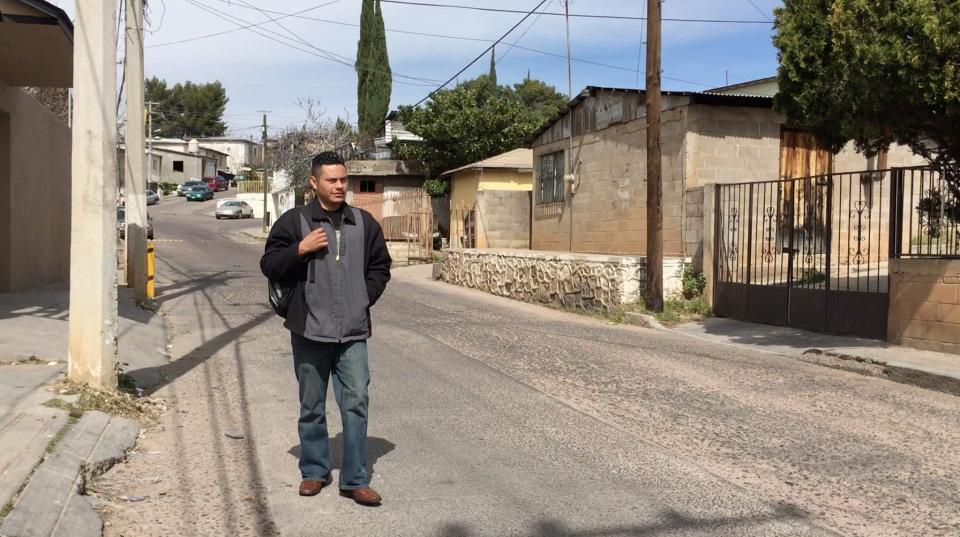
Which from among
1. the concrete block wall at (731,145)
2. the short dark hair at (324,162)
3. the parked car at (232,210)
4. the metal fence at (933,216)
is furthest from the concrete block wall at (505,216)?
the parked car at (232,210)

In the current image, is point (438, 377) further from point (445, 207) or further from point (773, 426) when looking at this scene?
point (445, 207)

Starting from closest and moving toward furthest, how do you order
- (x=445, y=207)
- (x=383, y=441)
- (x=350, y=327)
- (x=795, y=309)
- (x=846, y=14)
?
(x=350, y=327), (x=383, y=441), (x=846, y=14), (x=795, y=309), (x=445, y=207)

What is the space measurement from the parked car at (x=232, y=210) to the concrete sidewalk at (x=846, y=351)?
143 feet

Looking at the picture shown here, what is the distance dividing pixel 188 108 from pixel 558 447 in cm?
9851

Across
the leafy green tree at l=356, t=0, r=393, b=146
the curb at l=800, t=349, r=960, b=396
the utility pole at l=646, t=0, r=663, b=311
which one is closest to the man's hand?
the curb at l=800, t=349, r=960, b=396

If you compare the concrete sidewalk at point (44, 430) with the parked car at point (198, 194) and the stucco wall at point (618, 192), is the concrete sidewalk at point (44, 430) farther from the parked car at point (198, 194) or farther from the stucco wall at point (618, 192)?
the parked car at point (198, 194)

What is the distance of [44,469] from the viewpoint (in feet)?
15.6

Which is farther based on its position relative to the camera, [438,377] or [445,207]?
[445,207]

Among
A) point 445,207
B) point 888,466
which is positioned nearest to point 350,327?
point 888,466

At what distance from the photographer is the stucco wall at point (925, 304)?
33.2ft

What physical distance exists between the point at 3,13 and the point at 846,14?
995cm

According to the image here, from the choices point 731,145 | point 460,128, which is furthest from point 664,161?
point 460,128

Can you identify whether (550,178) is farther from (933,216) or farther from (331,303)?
(331,303)

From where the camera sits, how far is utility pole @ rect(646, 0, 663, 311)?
47.5 ft
